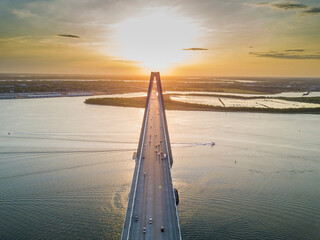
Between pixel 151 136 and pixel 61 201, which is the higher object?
pixel 151 136

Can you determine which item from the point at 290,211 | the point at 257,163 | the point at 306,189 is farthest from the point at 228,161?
the point at 290,211

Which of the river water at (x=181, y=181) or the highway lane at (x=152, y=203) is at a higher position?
the highway lane at (x=152, y=203)

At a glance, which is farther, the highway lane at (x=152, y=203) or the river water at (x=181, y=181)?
the river water at (x=181, y=181)

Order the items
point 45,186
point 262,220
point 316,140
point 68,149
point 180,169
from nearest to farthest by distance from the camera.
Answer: point 262,220
point 45,186
point 180,169
point 68,149
point 316,140

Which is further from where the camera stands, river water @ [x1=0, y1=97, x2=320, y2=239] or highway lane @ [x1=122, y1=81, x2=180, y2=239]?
river water @ [x1=0, y1=97, x2=320, y2=239]

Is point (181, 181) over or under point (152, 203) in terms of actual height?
under

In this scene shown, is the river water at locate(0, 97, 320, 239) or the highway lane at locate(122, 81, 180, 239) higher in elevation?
the highway lane at locate(122, 81, 180, 239)

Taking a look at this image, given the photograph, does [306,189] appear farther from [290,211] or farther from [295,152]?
[295,152]

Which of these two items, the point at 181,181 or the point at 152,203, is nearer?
the point at 152,203
